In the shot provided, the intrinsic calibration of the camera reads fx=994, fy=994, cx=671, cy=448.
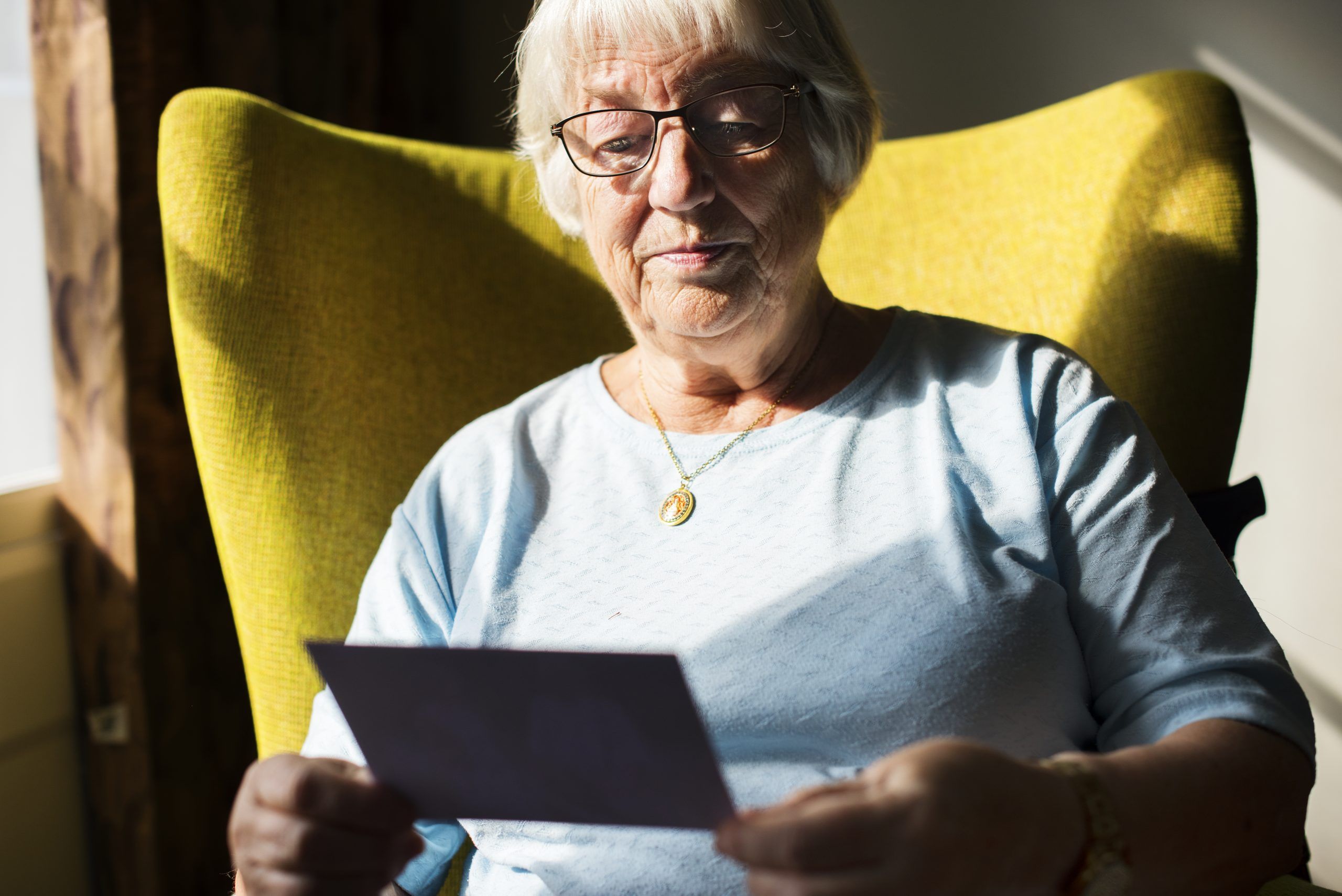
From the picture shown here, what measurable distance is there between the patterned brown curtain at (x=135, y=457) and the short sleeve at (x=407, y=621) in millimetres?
763

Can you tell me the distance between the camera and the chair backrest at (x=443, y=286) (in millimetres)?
1157

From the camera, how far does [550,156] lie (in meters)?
1.15

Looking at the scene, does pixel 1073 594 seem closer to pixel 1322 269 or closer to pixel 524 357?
pixel 524 357

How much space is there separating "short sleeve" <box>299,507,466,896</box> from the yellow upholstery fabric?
135mm

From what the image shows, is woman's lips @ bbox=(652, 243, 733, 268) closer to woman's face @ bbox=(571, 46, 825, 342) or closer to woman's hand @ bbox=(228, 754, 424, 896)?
woman's face @ bbox=(571, 46, 825, 342)

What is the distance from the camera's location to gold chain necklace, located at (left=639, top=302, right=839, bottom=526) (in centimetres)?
97

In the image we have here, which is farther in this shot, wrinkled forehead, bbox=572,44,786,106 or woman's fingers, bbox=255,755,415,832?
wrinkled forehead, bbox=572,44,786,106

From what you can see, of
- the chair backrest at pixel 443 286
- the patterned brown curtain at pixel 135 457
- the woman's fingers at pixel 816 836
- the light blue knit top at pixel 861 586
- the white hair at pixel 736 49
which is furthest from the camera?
the patterned brown curtain at pixel 135 457

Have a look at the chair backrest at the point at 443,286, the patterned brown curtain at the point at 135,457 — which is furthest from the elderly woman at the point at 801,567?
the patterned brown curtain at the point at 135,457

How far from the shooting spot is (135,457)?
1597 mm

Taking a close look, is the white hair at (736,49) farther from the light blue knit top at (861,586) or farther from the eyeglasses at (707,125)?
the light blue knit top at (861,586)

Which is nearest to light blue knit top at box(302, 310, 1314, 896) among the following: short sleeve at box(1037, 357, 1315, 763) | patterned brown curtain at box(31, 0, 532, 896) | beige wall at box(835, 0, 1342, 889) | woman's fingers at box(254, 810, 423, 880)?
short sleeve at box(1037, 357, 1315, 763)

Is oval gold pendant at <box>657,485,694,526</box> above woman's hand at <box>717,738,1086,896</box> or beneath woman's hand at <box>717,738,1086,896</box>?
above

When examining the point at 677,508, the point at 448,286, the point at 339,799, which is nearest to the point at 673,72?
the point at 677,508
